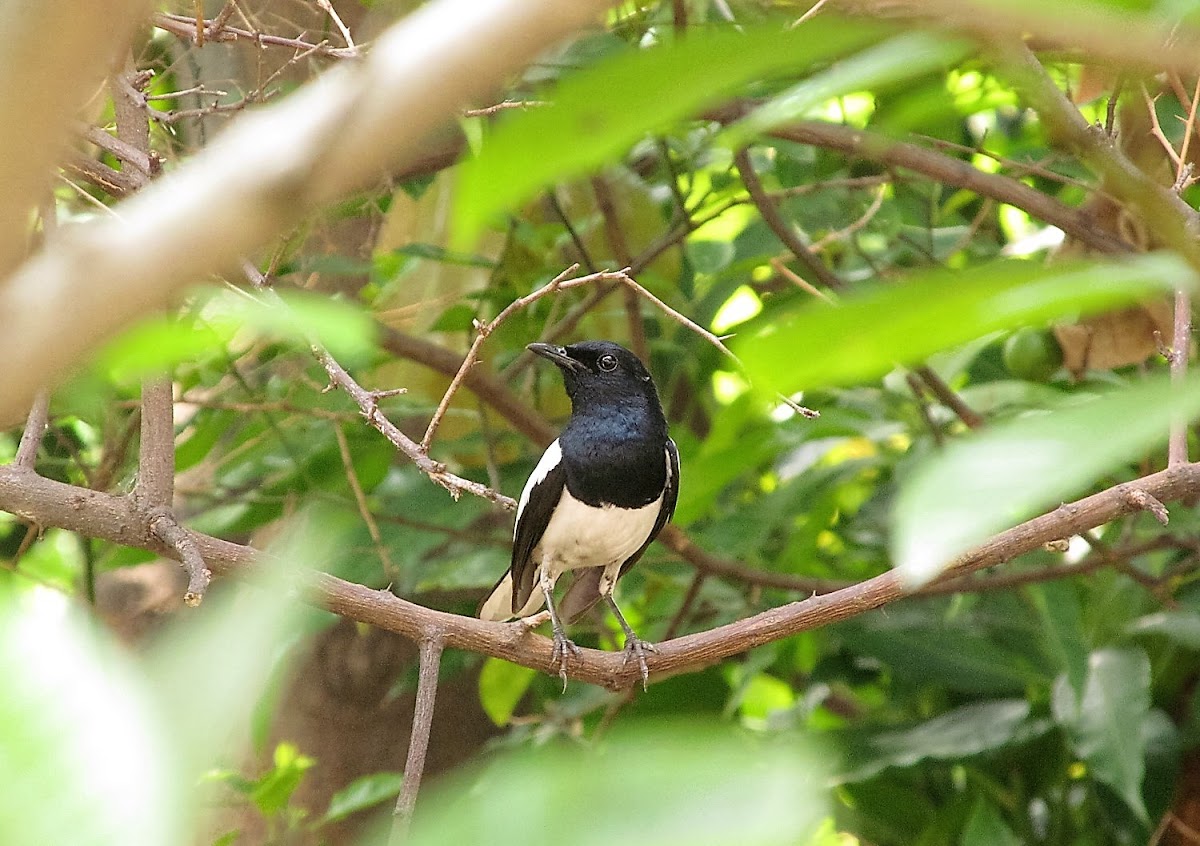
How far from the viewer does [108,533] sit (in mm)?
1825

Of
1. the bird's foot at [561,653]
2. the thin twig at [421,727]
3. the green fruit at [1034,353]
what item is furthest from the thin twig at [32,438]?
the green fruit at [1034,353]

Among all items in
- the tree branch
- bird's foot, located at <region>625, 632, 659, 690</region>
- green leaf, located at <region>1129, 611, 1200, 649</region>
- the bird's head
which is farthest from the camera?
the bird's head

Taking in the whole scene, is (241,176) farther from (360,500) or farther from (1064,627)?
(1064,627)

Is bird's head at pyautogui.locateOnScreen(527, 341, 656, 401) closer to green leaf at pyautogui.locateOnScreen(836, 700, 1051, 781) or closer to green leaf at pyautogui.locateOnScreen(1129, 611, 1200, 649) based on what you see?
green leaf at pyautogui.locateOnScreen(836, 700, 1051, 781)

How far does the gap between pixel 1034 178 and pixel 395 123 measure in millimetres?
3491

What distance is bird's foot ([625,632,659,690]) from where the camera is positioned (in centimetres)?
233

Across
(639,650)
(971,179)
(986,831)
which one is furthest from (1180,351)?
(986,831)

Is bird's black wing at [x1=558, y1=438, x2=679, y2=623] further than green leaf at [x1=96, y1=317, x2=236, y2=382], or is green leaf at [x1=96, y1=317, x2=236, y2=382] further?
bird's black wing at [x1=558, y1=438, x2=679, y2=623]

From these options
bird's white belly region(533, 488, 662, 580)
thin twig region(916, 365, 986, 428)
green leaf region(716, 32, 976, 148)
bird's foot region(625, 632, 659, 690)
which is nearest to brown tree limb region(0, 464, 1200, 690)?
bird's foot region(625, 632, 659, 690)

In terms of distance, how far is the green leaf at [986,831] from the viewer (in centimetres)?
282

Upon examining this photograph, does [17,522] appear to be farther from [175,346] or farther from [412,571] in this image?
[175,346]

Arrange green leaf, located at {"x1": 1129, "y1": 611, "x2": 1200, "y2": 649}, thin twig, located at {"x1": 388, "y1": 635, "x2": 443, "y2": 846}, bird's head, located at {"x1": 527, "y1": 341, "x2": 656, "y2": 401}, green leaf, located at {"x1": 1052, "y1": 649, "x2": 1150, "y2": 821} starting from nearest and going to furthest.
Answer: thin twig, located at {"x1": 388, "y1": 635, "x2": 443, "y2": 846}, green leaf, located at {"x1": 1052, "y1": 649, "x2": 1150, "y2": 821}, green leaf, located at {"x1": 1129, "y1": 611, "x2": 1200, "y2": 649}, bird's head, located at {"x1": 527, "y1": 341, "x2": 656, "y2": 401}

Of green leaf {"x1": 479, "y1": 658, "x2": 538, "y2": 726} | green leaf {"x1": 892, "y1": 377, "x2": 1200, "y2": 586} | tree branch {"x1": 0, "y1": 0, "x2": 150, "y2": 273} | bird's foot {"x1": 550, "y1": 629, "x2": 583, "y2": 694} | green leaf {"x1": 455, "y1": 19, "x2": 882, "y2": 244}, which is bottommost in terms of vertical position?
green leaf {"x1": 479, "y1": 658, "x2": 538, "y2": 726}

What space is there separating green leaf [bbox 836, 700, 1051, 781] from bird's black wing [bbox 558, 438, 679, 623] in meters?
0.68
